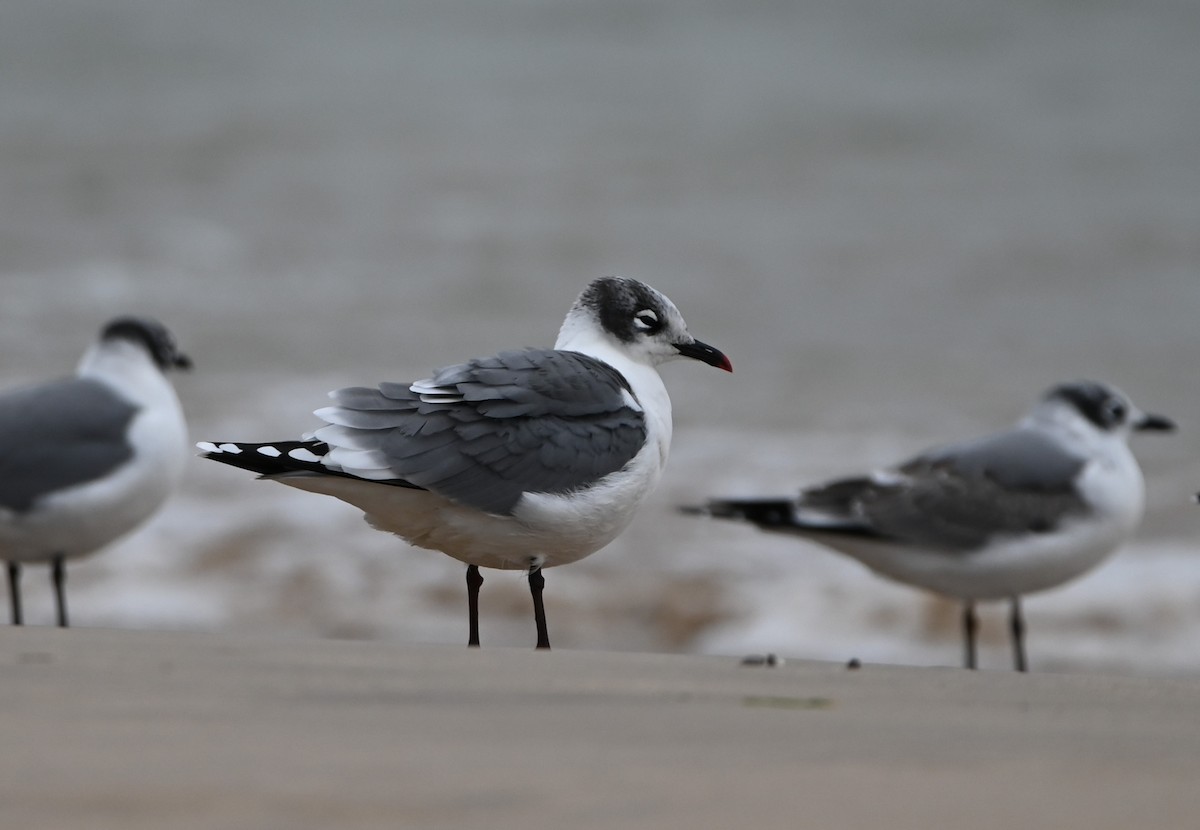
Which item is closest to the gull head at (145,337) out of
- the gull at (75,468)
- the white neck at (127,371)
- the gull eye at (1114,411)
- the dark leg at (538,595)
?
the white neck at (127,371)

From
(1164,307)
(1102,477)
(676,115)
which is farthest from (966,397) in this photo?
(676,115)

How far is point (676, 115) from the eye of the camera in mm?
18375

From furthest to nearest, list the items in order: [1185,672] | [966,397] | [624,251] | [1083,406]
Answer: [624,251] < [966,397] < [1185,672] < [1083,406]

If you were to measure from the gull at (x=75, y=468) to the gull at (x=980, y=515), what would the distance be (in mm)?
1815

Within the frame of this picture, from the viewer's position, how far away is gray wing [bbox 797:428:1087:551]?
17.7ft

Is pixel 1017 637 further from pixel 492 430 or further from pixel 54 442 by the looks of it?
pixel 54 442

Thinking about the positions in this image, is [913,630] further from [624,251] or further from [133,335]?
[624,251]

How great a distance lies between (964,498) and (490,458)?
7.69ft

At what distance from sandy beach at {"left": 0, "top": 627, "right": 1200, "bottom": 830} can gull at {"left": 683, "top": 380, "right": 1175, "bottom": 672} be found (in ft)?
8.32

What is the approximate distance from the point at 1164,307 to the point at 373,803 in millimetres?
12445

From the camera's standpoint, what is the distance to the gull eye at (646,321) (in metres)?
4.21

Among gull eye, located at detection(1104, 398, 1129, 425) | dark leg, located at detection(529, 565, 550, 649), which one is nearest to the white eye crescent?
dark leg, located at detection(529, 565, 550, 649)

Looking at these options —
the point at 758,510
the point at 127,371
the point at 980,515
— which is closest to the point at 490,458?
the point at 758,510

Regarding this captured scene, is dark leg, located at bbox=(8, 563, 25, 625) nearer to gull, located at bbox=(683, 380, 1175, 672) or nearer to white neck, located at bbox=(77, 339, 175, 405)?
white neck, located at bbox=(77, 339, 175, 405)
